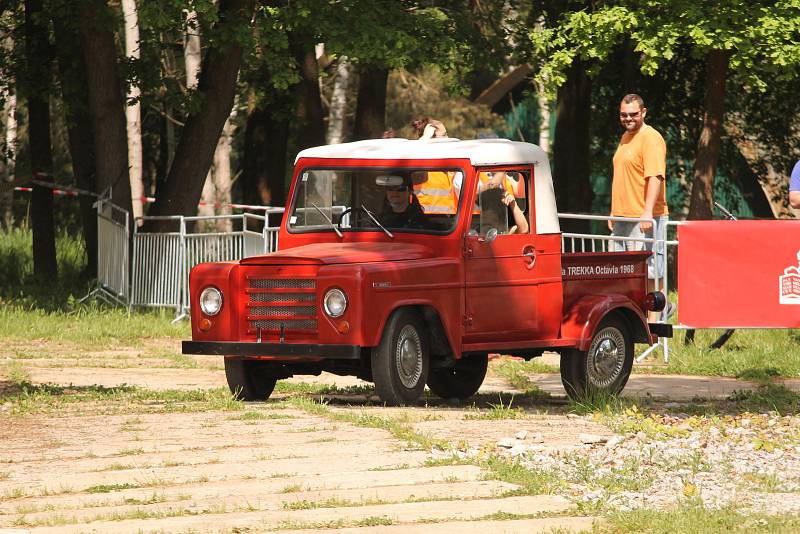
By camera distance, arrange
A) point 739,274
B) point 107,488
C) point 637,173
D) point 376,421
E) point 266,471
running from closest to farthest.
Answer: point 107,488 < point 266,471 < point 376,421 < point 637,173 < point 739,274

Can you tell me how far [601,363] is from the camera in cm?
1338

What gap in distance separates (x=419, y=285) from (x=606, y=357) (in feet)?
→ 6.82

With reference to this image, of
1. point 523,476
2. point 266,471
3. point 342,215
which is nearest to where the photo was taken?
point 523,476

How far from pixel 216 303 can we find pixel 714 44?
12.5m

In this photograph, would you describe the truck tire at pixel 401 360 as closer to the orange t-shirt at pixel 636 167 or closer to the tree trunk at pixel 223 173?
the orange t-shirt at pixel 636 167

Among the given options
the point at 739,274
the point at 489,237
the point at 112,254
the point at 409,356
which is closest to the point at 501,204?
the point at 489,237

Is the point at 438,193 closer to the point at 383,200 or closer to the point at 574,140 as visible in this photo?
the point at 383,200

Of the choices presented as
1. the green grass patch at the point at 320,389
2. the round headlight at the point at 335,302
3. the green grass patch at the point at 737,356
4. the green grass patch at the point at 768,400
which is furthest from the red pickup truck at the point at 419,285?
the green grass patch at the point at 737,356

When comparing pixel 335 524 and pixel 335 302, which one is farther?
pixel 335 302

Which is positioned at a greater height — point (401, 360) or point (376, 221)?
point (376, 221)

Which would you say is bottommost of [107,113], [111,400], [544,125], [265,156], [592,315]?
[111,400]

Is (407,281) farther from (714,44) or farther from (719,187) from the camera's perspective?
(719,187)

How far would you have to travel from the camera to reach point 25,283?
27000mm

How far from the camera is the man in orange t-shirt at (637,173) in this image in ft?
50.0
